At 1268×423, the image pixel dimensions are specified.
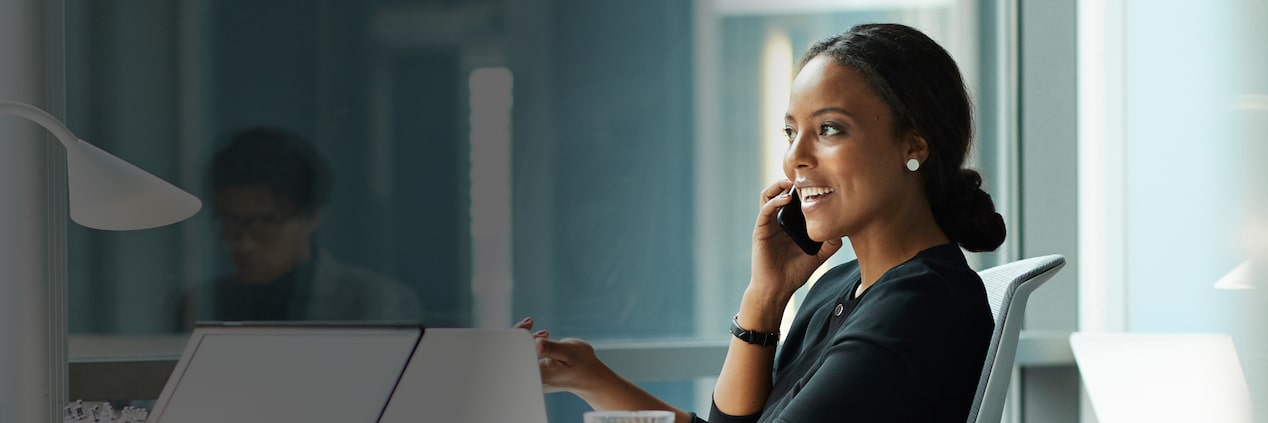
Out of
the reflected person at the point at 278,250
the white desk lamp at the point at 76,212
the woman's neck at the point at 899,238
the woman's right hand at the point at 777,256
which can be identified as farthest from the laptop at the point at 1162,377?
the white desk lamp at the point at 76,212

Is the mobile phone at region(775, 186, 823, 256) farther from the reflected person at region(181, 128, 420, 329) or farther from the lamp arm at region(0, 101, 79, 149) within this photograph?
Answer: the reflected person at region(181, 128, 420, 329)

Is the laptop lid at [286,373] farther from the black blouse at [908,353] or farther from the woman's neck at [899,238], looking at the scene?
the woman's neck at [899,238]

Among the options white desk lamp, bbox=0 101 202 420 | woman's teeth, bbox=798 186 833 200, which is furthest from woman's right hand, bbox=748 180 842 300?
white desk lamp, bbox=0 101 202 420

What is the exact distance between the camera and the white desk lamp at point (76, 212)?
100 cm

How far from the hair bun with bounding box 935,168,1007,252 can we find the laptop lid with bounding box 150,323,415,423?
73 centimetres

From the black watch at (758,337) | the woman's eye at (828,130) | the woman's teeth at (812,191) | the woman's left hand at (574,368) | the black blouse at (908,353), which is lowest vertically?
the woman's left hand at (574,368)

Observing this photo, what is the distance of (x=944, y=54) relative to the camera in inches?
53.4

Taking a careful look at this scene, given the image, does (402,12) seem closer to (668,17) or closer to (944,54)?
(668,17)

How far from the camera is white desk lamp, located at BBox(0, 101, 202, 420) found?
1.00m

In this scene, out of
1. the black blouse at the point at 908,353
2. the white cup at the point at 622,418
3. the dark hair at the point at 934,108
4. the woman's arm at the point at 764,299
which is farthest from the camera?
the woman's arm at the point at 764,299

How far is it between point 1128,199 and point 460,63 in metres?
1.66

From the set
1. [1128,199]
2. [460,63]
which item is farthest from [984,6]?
Result: [460,63]

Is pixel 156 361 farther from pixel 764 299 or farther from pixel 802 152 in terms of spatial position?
pixel 802 152

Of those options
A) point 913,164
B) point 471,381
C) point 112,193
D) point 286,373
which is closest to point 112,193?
point 112,193
